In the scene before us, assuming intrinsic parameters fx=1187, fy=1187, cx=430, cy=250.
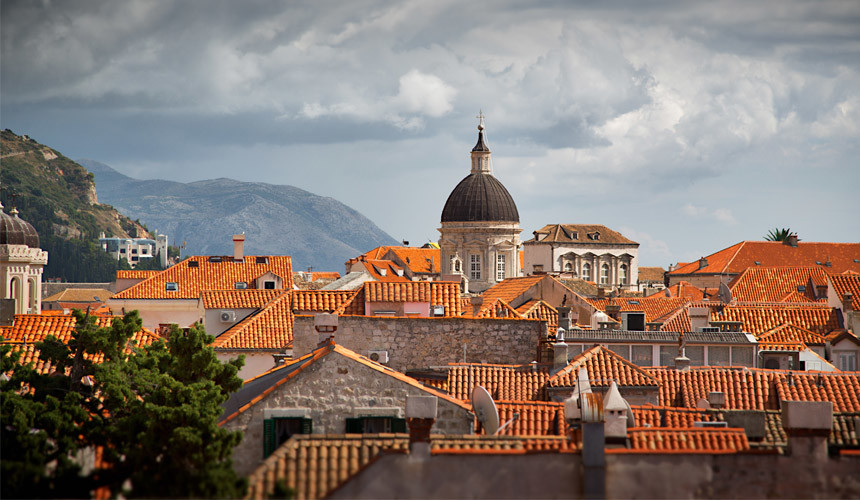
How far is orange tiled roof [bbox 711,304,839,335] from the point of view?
48.6 m

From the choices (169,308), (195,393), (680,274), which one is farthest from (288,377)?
(680,274)

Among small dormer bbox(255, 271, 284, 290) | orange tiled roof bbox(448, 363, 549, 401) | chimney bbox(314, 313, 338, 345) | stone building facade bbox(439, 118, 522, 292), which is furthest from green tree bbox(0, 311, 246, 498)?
stone building facade bbox(439, 118, 522, 292)

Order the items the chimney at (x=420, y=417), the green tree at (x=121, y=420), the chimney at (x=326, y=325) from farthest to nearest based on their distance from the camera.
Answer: the chimney at (x=326, y=325) → the green tree at (x=121, y=420) → the chimney at (x=420, y=417)

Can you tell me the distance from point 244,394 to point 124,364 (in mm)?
2619

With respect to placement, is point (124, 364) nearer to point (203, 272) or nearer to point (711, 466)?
point (711, 466)

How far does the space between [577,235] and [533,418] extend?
146m

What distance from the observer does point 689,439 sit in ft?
54.4

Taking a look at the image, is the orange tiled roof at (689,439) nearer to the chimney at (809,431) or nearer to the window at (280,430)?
the chimney at (809,431)

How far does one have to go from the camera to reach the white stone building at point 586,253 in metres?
163

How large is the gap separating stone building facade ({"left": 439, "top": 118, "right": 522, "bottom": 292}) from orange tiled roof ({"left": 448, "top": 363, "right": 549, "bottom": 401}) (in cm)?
12288

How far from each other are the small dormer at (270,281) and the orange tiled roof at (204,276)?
38 centimetres

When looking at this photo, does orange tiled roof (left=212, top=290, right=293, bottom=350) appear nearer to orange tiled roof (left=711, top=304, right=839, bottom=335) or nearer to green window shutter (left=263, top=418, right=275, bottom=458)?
orange tiled roof (left=711, top=304, right=839, bottom=335)

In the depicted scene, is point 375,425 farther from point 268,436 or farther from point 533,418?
point 533,418

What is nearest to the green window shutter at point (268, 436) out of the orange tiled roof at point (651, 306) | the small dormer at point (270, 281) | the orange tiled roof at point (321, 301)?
the orange tiled roof at point (321, 301)
